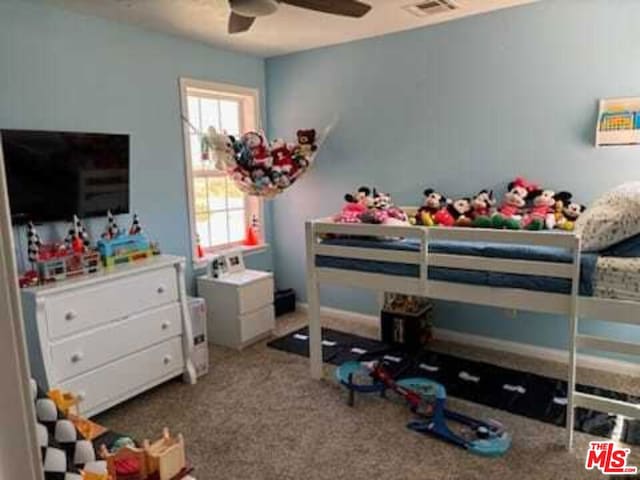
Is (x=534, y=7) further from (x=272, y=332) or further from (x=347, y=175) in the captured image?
(x=272, y=332)

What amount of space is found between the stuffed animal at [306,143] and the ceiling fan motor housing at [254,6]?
1605 millimetres

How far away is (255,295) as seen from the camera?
3686 millimetres

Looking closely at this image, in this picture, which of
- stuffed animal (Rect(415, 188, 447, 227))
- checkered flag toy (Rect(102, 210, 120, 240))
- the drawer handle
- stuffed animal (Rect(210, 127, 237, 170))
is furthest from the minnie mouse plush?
the drawer handle

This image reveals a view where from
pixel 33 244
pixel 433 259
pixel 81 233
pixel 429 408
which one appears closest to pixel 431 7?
pixel 433 259

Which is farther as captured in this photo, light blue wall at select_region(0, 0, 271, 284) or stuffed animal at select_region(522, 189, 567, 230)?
stuffed animal at select_region(522, 189, 567, 230)

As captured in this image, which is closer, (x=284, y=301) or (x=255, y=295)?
(x=255, y=295)

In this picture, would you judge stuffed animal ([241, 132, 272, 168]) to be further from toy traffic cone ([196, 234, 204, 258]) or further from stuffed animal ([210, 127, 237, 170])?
toy traffic cone ([196, 234, 204, 258])

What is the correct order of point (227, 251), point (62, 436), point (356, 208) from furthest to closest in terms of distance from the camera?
1. point (227, 251)
2. point (356, 208)
3. point (62, 436)

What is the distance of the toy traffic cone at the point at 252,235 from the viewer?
441cm

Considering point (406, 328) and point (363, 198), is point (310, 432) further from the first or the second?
point (363, 198)

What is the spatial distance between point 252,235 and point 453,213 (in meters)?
1.96

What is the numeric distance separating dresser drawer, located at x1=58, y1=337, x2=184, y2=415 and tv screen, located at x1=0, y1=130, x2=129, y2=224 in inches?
36.9

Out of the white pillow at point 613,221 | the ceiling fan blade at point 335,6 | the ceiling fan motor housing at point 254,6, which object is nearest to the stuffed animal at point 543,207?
the white pillow at point 613,221

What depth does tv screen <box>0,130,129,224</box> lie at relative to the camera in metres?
2.56
